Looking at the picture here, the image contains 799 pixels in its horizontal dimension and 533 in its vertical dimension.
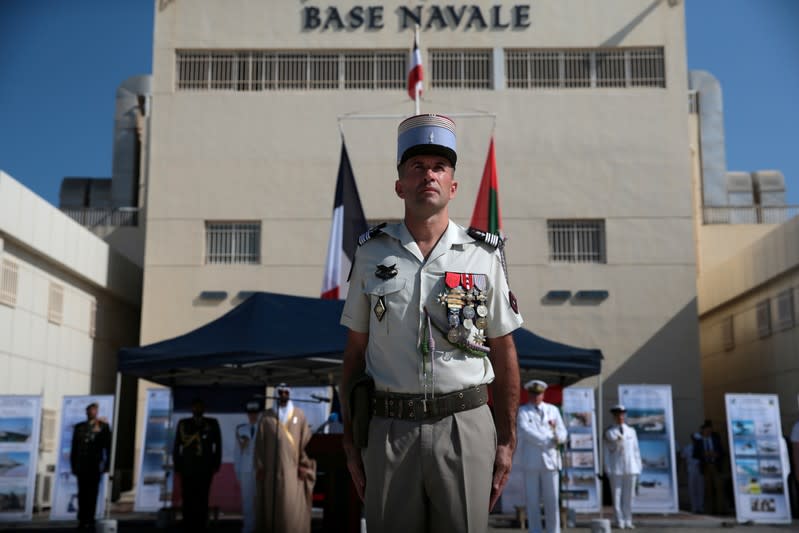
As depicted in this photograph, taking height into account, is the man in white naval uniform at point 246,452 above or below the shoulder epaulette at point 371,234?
below

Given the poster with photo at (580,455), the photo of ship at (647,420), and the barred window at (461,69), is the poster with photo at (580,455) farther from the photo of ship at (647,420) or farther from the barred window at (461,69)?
the barred window at (461,69)

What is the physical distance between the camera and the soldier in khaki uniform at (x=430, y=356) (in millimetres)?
3316

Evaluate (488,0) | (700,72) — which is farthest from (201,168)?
(700,72)

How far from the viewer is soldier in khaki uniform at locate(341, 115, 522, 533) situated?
332 centimetres

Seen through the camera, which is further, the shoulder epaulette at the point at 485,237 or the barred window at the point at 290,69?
the barred window at the point at 290,69

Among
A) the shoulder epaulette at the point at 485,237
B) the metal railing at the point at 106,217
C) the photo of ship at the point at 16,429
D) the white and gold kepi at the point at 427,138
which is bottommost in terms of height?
the photo of ship at the point at 16,429

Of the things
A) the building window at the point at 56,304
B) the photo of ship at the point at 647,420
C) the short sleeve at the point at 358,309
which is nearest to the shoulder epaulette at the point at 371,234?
the short sleeve at the point at 358,309

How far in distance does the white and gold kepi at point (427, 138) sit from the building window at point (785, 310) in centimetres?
1729

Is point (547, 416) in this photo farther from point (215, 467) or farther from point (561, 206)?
point (561, 206)

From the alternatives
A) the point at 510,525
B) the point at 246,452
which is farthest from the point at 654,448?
the point at 246,452

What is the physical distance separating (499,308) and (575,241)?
1811cm

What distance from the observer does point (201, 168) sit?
2138 cm

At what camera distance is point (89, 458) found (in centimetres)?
1403

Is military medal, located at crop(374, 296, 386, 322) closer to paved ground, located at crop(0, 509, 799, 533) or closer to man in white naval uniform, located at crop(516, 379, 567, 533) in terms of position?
man in white naval uniform, located at crop(516, 379, 567, 533)
